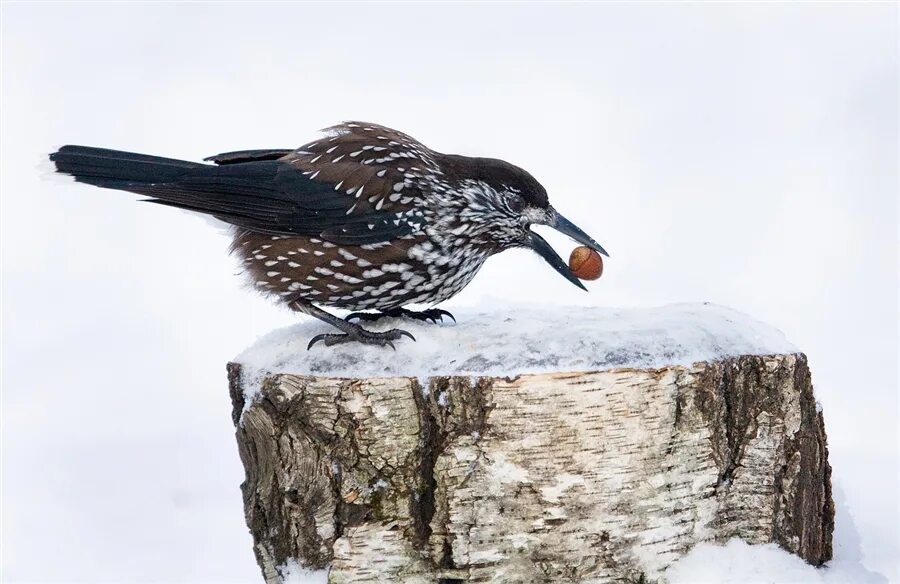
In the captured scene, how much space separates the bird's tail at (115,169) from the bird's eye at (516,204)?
1319 mm

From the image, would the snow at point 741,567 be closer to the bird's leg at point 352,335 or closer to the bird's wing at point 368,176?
the bird's leg at point 352,335

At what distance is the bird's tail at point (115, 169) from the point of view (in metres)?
4.25

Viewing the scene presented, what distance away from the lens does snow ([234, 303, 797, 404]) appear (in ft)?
11.6

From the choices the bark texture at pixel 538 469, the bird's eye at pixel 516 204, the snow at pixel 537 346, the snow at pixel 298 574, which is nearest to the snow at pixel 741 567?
the bark texture at pixel 538 469

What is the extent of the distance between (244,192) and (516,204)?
1.15 meters

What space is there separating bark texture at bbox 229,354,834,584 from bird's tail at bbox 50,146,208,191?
1120 millimetres

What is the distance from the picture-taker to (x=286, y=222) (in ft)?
13.8

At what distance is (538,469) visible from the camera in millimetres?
3436

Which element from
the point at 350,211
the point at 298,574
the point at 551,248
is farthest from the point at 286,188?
the point at 298,574

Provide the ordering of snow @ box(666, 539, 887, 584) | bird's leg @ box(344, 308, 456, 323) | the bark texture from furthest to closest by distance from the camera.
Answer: bird's leg @ box(344, 308, 456, 323) → snow @ box(666, 539, 887, 584) → the bark texture

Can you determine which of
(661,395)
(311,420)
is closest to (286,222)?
(311,420)

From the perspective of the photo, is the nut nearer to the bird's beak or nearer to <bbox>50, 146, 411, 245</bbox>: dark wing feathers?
the bird's beak

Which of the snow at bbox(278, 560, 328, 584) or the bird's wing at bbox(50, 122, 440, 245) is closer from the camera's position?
the snow at bbox(278, 560, 328, 584)

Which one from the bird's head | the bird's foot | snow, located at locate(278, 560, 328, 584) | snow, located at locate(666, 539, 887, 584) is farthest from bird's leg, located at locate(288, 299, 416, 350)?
snow, located at locate(666, 539, 887, 584)
